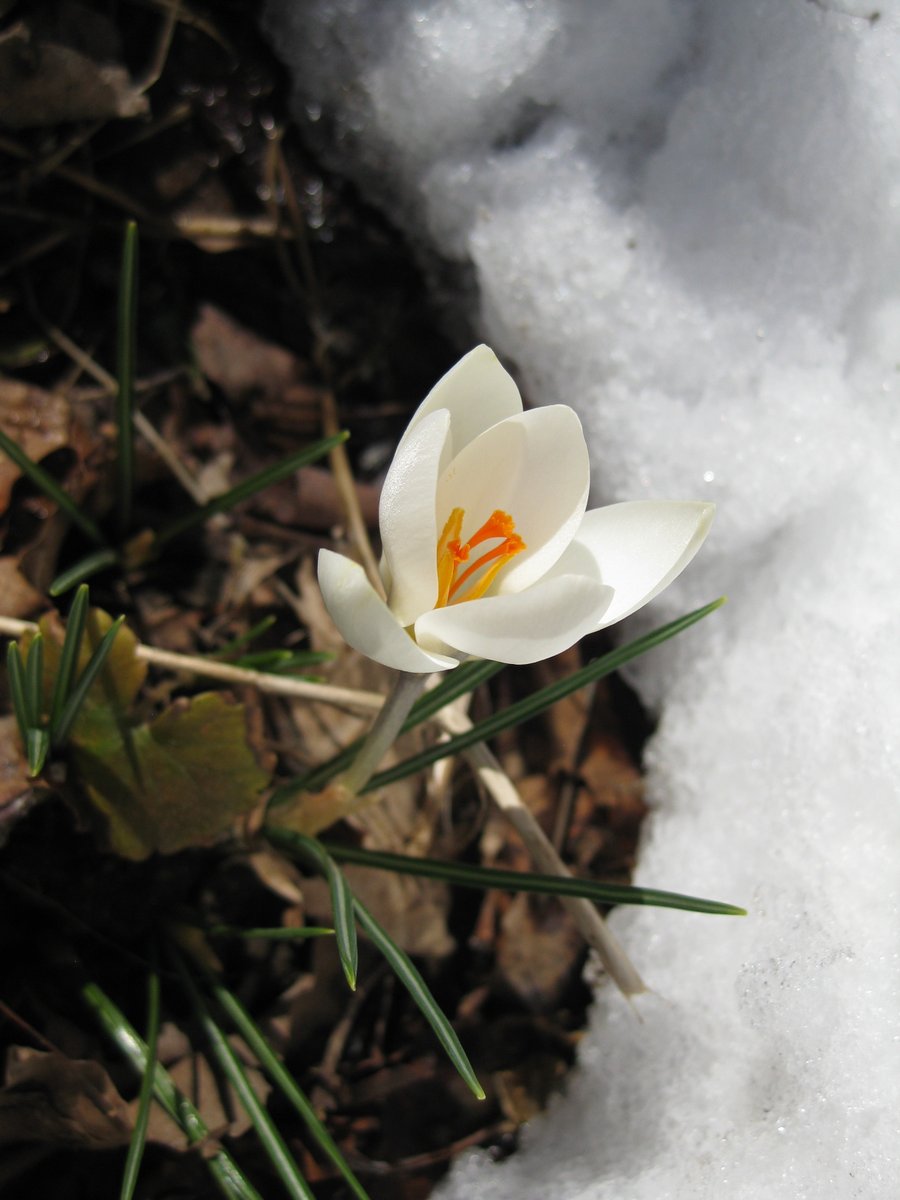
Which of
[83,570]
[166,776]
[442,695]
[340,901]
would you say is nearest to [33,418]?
[83,570]

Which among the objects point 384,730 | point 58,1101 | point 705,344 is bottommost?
point 58,1101

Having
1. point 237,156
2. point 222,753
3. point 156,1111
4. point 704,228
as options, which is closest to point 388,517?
point 222,753

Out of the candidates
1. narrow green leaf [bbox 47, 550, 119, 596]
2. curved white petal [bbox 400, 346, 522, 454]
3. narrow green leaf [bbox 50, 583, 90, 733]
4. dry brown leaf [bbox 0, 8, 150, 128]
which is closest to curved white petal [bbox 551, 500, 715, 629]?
curved white petal [bbox 400, 346, 522, 454]

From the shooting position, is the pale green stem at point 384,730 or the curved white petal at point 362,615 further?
the pale green stem at point 384,730

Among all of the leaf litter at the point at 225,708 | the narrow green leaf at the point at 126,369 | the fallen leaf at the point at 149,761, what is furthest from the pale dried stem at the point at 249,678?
Answer: the narrow green leaf at the point at 126,369

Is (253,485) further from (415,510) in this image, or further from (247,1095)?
(247,1095)

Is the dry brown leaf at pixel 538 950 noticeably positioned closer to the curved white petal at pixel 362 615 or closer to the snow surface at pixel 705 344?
the snow surface at pixel 705 344

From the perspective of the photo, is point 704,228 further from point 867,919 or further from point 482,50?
point 867,919
